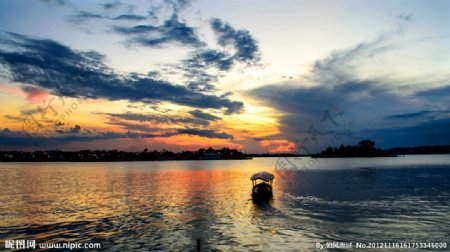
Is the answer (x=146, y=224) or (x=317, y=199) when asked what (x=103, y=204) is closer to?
(x=146, y=224)

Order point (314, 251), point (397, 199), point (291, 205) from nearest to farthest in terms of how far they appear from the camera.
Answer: point (314, 251) → point (291, 205) → point (397, 199)

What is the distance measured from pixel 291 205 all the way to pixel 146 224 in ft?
84.2

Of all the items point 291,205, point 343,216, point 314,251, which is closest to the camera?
point 314,251

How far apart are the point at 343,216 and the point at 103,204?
4024cm

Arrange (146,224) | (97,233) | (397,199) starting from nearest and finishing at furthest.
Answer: (97,233)
(146,224)
(397,199)

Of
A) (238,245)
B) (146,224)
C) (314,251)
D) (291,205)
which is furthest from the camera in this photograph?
(291,205)

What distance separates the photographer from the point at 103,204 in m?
58.1

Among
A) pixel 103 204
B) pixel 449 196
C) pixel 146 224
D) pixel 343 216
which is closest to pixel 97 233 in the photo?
pixel 146 224

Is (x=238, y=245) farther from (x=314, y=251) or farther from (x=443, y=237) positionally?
(x=443, y=237)

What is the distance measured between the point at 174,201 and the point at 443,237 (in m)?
43.3

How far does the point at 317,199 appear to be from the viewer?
2445 inches

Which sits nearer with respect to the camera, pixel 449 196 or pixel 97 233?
pixel 97 233

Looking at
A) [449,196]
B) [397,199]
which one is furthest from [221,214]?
[449,196]

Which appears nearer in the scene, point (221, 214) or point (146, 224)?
point (146, 224)
